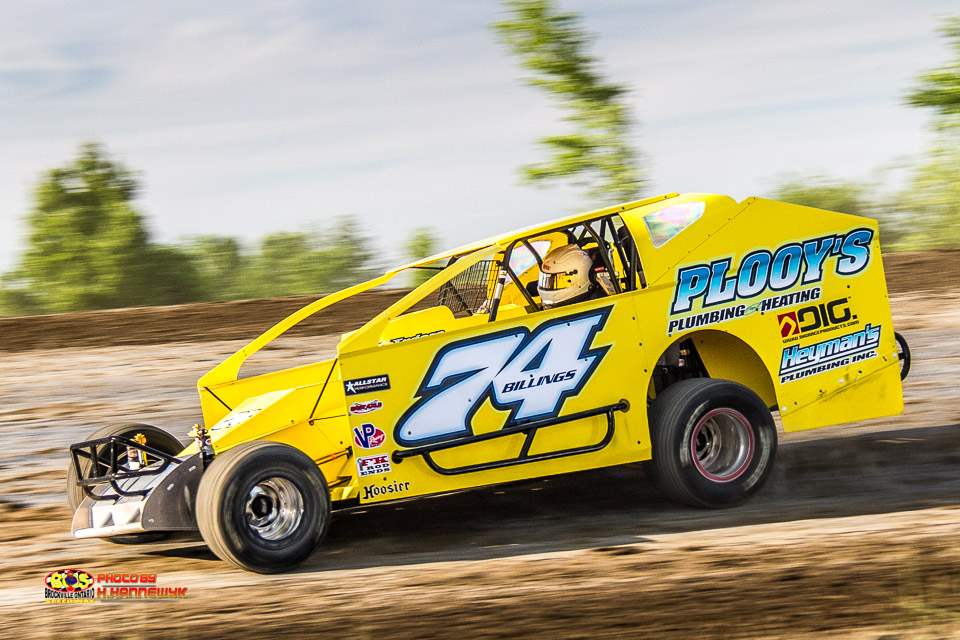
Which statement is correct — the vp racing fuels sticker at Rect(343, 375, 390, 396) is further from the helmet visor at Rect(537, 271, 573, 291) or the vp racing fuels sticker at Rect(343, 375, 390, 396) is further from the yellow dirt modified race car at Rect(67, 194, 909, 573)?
the helmet visor at Rect(537, 271, 573, 291)

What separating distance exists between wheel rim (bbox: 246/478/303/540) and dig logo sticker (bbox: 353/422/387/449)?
1.58 feet

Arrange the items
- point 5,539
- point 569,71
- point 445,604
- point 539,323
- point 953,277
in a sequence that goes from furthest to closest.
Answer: point 569,71 < point 953,277 < point 5,539 < point 539,323 < point 445,604

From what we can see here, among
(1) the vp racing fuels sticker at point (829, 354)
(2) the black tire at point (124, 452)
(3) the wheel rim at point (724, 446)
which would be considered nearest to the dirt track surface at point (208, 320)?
(2) the black tire at point (124, 452)

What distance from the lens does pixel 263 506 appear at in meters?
5.80

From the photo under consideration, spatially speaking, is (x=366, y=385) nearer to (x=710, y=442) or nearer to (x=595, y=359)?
(x=595, y=359)

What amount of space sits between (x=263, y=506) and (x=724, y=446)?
3.14m

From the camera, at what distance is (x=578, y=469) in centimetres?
646

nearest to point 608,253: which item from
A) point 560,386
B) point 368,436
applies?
point 560,386

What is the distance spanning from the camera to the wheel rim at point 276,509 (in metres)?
5.78

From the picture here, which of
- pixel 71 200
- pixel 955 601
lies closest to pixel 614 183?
pixel 71 200

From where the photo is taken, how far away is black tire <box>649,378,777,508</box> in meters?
6.54

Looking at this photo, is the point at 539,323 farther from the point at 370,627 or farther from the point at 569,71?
→ the point at 569,71

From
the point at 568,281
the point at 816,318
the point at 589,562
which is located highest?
the point at 568,281

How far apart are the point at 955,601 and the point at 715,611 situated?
1.18 metres
